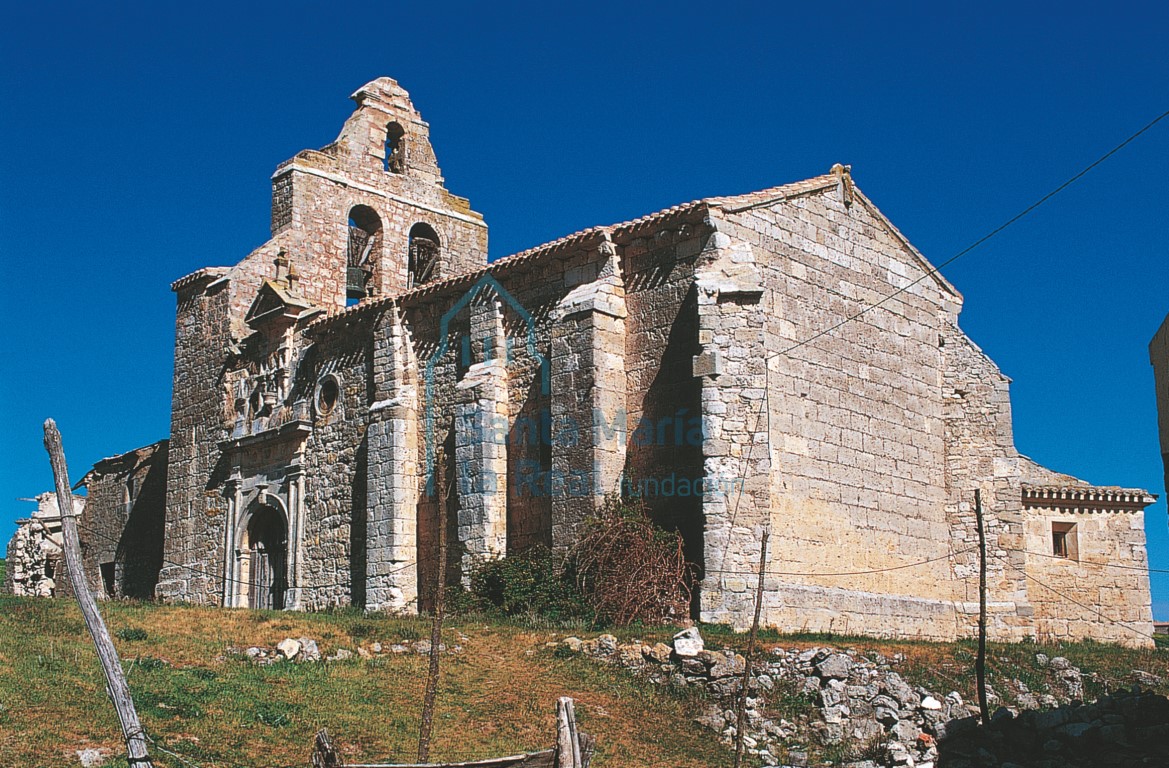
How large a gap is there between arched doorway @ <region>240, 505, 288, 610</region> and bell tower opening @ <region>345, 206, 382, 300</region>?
512 cm

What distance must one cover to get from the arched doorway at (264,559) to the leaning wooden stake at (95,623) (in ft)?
44.8

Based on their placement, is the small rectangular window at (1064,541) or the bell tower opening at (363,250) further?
the bell tower opening at (363,250)

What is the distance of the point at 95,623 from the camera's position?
35.5ft

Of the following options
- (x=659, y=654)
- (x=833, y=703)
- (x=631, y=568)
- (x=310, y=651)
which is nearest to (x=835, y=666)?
(x=833, y=703)

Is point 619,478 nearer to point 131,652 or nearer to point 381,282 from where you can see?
point 131,652

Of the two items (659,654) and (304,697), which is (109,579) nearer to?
(304,697)

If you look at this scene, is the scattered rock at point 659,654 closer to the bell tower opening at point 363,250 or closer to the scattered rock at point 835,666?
the scattered rock at point 835,666

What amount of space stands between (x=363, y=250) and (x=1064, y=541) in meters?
15.0

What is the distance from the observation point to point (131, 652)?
14812 millimetres

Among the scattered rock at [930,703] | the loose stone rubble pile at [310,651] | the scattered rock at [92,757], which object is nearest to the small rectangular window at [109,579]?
the loose stone rubble pile at [310,651]

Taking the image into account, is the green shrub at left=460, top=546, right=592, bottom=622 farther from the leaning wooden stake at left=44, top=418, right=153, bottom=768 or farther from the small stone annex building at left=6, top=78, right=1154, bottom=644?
the leaning wooden stake at left=44, top=418, right=153, bottom=768

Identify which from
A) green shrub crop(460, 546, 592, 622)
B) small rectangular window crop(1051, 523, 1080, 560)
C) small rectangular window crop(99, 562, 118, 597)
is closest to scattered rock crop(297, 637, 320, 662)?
green shrub crop(460, 546, 592, 622)

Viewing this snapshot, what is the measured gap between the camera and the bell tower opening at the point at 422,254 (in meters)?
28.6

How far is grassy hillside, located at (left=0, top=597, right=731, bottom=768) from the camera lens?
39.5 feet
